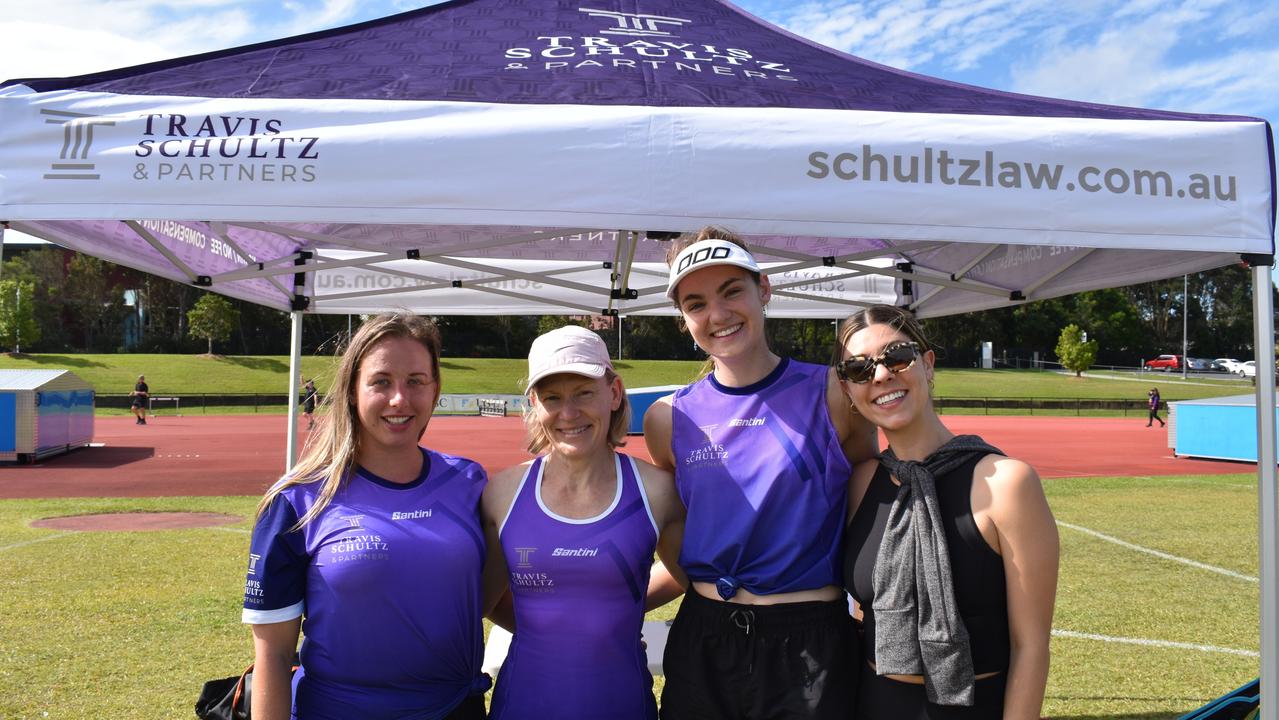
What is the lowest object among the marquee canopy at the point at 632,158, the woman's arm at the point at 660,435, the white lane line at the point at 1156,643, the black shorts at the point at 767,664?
the white lane line at the point at 1156,643

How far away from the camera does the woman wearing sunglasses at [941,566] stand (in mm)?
2053

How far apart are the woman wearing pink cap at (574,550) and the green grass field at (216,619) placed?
3.16 m

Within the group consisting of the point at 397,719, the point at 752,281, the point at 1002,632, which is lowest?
the point at 397,719

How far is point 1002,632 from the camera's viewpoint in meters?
2.12

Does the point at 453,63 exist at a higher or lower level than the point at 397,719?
higher

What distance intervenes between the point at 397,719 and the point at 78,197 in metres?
1.97

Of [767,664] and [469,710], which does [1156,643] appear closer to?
[767,664]

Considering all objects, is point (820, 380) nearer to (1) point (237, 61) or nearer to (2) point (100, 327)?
(1) point (237, 61)

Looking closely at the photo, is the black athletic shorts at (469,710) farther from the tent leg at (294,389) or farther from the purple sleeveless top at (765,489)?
the tent leg at (294,389)

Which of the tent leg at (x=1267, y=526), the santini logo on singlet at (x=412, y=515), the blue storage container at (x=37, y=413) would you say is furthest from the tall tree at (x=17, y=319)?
the tent leg at (x=1267, y=526)

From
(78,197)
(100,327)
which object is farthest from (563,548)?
(100,327)

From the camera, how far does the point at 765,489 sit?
2432 mm

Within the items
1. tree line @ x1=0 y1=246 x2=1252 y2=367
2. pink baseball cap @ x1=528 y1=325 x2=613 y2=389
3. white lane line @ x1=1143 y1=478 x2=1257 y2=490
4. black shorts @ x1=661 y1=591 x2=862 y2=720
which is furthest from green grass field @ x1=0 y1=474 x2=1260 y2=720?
tree line @ x1=0 y1=246 x2=1252 y2=367

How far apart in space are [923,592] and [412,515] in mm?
1402
